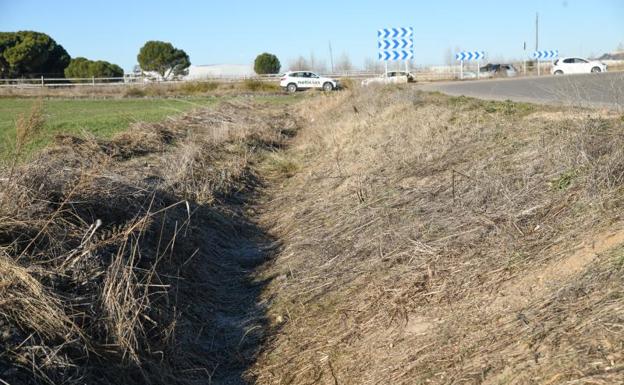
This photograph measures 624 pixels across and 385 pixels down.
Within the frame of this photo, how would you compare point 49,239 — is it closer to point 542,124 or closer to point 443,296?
point 443,296

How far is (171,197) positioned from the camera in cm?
887

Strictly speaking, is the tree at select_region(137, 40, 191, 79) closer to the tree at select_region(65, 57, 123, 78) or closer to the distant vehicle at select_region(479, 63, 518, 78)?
the tree at select_region(65, 57, 123, 78)

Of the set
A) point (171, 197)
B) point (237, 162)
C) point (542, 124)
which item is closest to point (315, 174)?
point (237, 162)

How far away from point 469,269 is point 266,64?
2944 inches

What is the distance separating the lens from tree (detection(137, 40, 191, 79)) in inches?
3051

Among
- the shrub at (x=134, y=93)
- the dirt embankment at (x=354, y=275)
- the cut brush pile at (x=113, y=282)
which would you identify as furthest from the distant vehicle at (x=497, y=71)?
the cut brush pile at (x=113, y=282)

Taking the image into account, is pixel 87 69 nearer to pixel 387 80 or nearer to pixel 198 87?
pixel 198 87

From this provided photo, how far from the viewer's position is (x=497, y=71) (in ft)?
167

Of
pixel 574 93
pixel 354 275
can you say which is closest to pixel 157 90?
pixel 574 93

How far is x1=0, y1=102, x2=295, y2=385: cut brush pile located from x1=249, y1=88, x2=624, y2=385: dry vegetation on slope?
1.93 ft

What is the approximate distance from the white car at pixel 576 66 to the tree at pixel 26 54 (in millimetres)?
49130

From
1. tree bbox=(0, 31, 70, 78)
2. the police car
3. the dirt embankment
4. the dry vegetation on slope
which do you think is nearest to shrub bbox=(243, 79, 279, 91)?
the police car

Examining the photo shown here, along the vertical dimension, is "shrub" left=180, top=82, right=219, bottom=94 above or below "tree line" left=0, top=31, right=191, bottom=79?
below

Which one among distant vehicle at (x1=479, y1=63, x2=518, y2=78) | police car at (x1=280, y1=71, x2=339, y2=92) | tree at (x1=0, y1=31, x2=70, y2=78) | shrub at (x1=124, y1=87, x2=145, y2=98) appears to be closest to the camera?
shrub at (x1=124, y1=87, x2=145, y2=98)
